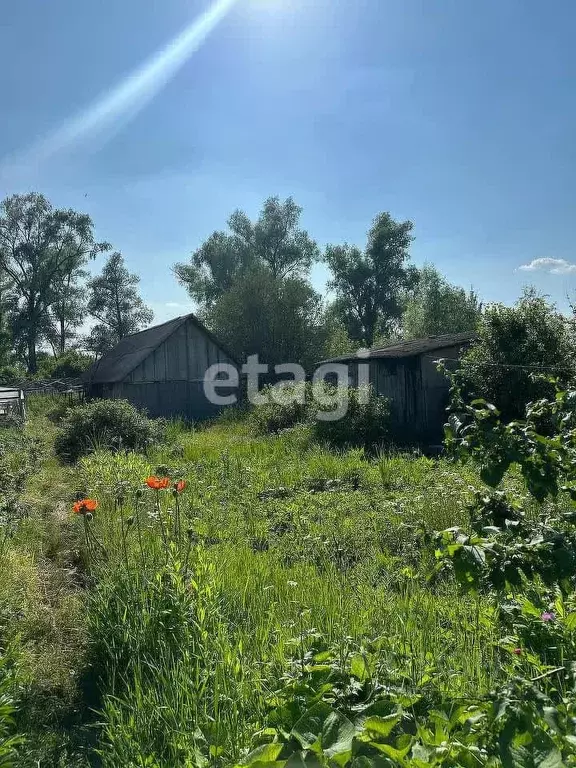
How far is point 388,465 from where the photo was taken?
909cm

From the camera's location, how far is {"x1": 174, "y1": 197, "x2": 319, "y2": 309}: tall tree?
4212 centimetres

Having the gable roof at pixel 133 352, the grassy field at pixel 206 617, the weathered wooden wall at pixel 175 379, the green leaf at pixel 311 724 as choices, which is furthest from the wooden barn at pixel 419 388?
the green leaf at pixel 311 724

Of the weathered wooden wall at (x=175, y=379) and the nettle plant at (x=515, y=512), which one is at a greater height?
the weathered wooden wall at (x=175, y=379)

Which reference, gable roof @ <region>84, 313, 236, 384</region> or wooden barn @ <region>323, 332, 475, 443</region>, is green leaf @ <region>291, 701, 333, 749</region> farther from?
gable roof @ <region>84, 313, 236, 384</region>

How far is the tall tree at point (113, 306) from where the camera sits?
162 ft

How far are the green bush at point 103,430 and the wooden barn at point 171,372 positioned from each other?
6846 mm

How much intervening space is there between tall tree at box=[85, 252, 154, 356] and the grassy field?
4540 cm

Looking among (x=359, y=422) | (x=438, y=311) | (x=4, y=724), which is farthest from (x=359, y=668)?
(x=438, y=311)

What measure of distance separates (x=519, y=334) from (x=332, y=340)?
18.9 meters

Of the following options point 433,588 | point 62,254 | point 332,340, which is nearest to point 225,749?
point 433,588

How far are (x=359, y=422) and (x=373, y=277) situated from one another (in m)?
30.4

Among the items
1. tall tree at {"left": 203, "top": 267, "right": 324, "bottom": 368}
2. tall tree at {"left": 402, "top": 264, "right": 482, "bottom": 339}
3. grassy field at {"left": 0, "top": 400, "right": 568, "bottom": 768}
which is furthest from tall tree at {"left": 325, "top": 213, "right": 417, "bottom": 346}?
grassy field at {"left": 0, "top": 400, "right": 568, "bottom": 768}

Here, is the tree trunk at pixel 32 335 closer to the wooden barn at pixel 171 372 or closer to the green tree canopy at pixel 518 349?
the wooden barn at pixel 171 372

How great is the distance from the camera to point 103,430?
12.5m
